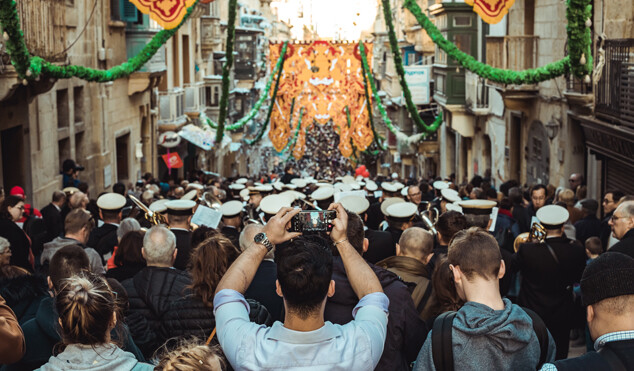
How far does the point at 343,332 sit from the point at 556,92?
15.8 meters

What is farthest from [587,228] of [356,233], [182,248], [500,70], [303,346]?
[303,346]

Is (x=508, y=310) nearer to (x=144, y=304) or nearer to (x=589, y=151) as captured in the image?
(x=144, y=304)

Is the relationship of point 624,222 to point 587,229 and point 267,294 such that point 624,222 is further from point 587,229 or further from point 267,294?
point 267,294

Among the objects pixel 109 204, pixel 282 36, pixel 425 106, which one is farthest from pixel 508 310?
pixel 282 36

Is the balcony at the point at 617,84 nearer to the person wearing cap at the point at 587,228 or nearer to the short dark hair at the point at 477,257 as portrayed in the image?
the person wearing cap at the point at 587,228

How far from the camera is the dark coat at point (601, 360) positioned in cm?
347

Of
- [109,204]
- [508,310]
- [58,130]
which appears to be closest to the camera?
[508,310]

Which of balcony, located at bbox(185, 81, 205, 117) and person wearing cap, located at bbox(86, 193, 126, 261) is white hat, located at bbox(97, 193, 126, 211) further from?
balcony, located at bbox(185, 81, 205, 117)

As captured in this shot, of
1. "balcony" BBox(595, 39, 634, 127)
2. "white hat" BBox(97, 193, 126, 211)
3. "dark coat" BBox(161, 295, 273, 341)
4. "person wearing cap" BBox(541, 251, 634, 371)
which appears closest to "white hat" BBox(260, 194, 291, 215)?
"white hat" BBox(97, 193, 126, 211)

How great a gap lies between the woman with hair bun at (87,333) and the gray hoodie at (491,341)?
136cm

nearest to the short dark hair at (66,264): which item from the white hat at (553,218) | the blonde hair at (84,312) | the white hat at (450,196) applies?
the blonde hair at (84,312)

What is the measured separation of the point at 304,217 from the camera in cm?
404

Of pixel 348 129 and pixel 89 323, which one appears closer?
pixel 89 323

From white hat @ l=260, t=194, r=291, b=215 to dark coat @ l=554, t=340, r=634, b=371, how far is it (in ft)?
19.9
